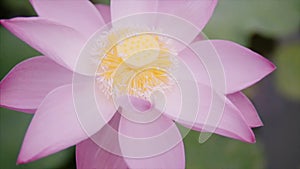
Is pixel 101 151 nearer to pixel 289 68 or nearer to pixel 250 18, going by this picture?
pixel 250 18

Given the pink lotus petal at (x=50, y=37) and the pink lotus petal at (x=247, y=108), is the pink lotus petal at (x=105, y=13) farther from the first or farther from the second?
the pink lotus petal at (x=247, y=108)

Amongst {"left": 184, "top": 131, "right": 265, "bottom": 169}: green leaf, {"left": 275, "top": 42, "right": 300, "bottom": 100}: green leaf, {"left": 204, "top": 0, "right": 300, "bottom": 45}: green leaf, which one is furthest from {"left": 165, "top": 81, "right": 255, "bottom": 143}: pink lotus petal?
{"left": 275, "top": 42, "right": 300, "bottom": 100}: green leaf

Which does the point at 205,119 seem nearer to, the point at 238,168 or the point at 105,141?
the point at 105,141

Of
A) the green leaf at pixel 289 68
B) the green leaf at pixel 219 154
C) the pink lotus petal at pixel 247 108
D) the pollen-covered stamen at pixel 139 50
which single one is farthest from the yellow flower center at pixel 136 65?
the green leaf at pixel 289 68

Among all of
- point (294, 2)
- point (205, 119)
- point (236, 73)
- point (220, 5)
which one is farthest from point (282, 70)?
point (205, 119)

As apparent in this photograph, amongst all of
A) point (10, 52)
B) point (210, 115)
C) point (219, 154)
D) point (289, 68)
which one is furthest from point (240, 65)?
point (289, 68)

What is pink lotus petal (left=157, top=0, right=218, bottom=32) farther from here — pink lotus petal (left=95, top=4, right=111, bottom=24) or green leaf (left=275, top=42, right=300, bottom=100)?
green leaf (left=275, top=42, right=300, bottom=100)
